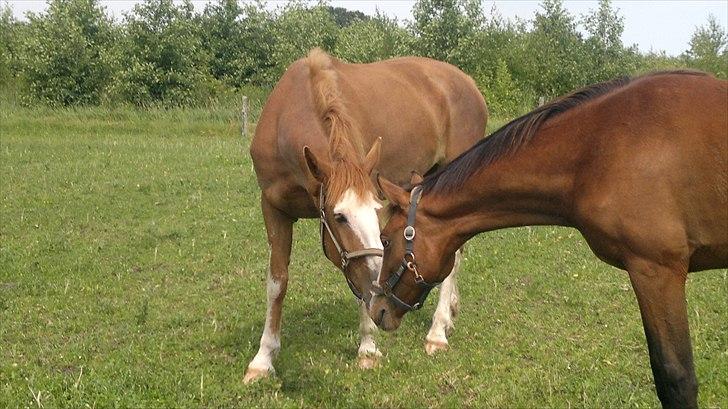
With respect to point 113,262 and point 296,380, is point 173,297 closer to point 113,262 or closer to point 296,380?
point 113,262

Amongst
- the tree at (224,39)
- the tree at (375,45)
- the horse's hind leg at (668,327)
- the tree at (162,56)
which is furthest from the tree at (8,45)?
the horse's hind leg at (668,327)

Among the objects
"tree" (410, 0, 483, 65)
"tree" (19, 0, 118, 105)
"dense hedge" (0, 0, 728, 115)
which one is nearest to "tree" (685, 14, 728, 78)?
"dense hedge" (0, 0, 728, 115)

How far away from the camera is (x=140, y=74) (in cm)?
2734

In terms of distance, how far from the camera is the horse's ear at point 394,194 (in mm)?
3859

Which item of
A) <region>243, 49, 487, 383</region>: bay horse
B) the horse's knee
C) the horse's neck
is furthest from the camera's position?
<region>243, 49, 487, 383</region>: bay horse

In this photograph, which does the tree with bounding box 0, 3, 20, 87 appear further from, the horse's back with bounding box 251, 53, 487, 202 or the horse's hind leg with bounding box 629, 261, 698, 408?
the horse's hind leg with bounding box 629, 261, 698, 408

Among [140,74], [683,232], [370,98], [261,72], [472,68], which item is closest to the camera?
[683,232]

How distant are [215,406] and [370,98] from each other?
2.73 m

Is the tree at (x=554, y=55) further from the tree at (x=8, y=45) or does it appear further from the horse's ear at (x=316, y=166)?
the horse's ear at (x=316, y=166)

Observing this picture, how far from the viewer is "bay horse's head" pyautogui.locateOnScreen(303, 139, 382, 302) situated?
4.00 metres

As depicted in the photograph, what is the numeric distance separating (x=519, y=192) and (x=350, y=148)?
3.71 ft

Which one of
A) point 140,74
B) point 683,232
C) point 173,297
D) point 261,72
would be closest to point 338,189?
point 683,232

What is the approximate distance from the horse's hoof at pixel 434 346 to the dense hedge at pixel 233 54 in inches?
917

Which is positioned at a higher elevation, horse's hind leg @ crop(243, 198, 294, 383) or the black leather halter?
the black leather halter
